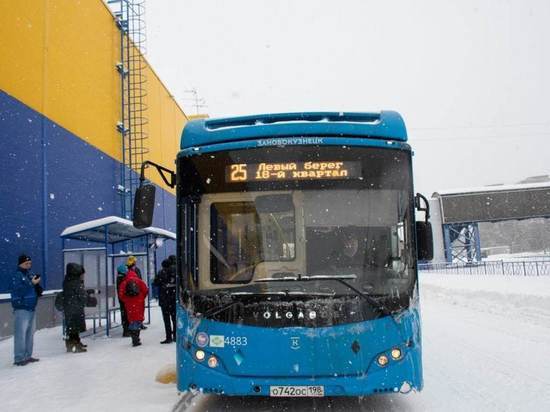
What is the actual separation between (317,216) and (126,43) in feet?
67.7

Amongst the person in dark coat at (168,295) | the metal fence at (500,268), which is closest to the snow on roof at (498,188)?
the metal fence at (500,268)

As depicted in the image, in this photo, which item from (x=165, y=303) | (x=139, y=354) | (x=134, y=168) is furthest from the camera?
(x=134, y=168)

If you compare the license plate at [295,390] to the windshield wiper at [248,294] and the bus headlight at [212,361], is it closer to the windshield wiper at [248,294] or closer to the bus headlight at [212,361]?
the bus headlight at [212,361]

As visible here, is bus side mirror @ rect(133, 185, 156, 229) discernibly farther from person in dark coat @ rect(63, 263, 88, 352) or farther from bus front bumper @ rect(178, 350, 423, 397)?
person in dark coat @ rect(63, 263, 88, 352)

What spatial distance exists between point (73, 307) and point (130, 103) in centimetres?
1450

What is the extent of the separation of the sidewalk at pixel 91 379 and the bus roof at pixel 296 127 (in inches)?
119

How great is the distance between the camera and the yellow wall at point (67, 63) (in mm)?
13875

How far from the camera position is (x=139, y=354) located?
9898 millimetres

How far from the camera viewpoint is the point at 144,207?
5.91 metres

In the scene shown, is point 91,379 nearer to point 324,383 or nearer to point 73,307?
point 73,307

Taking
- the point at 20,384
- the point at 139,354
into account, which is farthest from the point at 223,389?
the point at 139,354

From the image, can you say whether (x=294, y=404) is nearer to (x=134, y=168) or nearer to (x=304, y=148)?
(x=304, y=148)

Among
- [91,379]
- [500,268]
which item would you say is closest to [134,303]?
[91,379]

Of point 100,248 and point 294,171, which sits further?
point 100,248
